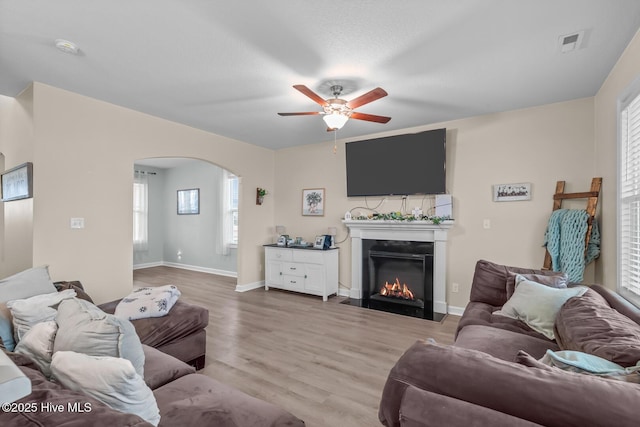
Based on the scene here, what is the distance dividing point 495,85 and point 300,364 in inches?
127

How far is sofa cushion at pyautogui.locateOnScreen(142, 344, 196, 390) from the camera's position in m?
1.58

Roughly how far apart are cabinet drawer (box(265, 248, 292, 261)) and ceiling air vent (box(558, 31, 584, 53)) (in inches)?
162

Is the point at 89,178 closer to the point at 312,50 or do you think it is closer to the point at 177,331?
the point at 177,331

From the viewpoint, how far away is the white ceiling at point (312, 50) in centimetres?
193

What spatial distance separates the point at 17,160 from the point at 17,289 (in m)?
2.08

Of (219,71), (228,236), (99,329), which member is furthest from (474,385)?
(228,236)

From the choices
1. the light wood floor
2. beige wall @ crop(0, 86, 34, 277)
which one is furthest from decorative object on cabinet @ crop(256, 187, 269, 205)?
beige wall @ crop(0, 86, 34, 277)

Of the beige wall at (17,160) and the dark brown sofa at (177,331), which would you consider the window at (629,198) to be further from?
the beige wall at (17,160)

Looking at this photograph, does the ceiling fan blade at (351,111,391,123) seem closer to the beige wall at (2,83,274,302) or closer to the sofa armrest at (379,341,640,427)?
the sofa armrest at (379,341,640,427)

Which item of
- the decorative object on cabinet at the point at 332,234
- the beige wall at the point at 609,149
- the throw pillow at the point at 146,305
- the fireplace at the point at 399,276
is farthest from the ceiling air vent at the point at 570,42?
the throw pillow at the point at 146,305

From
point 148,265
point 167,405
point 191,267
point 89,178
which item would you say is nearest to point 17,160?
point 89,178

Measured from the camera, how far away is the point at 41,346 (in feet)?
4.27

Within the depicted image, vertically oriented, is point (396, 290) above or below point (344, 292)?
above

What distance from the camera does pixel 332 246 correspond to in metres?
5.06
